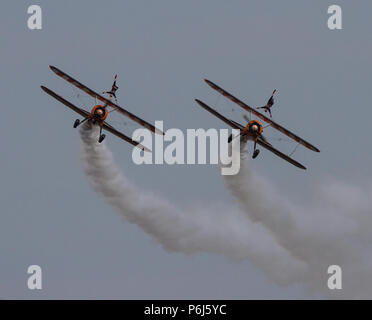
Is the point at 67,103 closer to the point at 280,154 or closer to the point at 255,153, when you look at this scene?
the point at 255,153

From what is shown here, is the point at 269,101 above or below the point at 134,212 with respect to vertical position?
above

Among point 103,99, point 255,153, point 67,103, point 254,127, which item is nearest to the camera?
point 67,103

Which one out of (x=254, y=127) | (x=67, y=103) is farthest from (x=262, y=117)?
(x=67, y=103)

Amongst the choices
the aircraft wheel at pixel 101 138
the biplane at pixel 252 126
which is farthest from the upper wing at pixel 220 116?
the aircraft wheel at pixel 101 138

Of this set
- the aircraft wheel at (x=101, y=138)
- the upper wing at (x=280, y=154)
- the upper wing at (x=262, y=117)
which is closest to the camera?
the aircraft wheel at (x=101, y=138)

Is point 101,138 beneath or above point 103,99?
beneath

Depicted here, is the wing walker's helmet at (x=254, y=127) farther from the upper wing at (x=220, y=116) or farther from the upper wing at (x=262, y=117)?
the upper wing at (x=262, y=117)

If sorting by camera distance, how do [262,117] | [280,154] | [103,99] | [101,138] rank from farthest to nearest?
[262,117] → [280,154] → [103,99] → [101,138]
